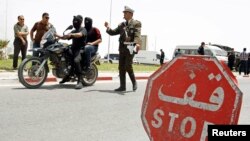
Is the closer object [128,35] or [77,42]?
[128,35]

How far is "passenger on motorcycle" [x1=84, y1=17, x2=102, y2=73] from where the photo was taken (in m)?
9.03

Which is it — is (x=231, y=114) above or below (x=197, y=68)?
below

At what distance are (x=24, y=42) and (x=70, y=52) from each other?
3561mm

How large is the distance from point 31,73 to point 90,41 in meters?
1.95

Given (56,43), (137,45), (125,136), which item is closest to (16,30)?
(56,43)

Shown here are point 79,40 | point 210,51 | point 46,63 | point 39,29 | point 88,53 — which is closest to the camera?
point 46,63

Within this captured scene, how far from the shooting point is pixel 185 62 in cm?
270

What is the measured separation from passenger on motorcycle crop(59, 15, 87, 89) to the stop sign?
576 centimetres

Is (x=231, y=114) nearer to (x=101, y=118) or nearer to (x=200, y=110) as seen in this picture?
(x=200, y=110)

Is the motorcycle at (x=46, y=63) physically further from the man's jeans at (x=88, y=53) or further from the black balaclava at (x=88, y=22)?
the black balaclava at (x=88, y=22)

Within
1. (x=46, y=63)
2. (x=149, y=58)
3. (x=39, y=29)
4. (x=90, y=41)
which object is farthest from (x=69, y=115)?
(x=149, y=58)

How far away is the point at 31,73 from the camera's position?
7977 mm

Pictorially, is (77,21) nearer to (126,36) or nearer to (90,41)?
(90,41)

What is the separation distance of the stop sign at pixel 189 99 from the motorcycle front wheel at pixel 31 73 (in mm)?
5381
